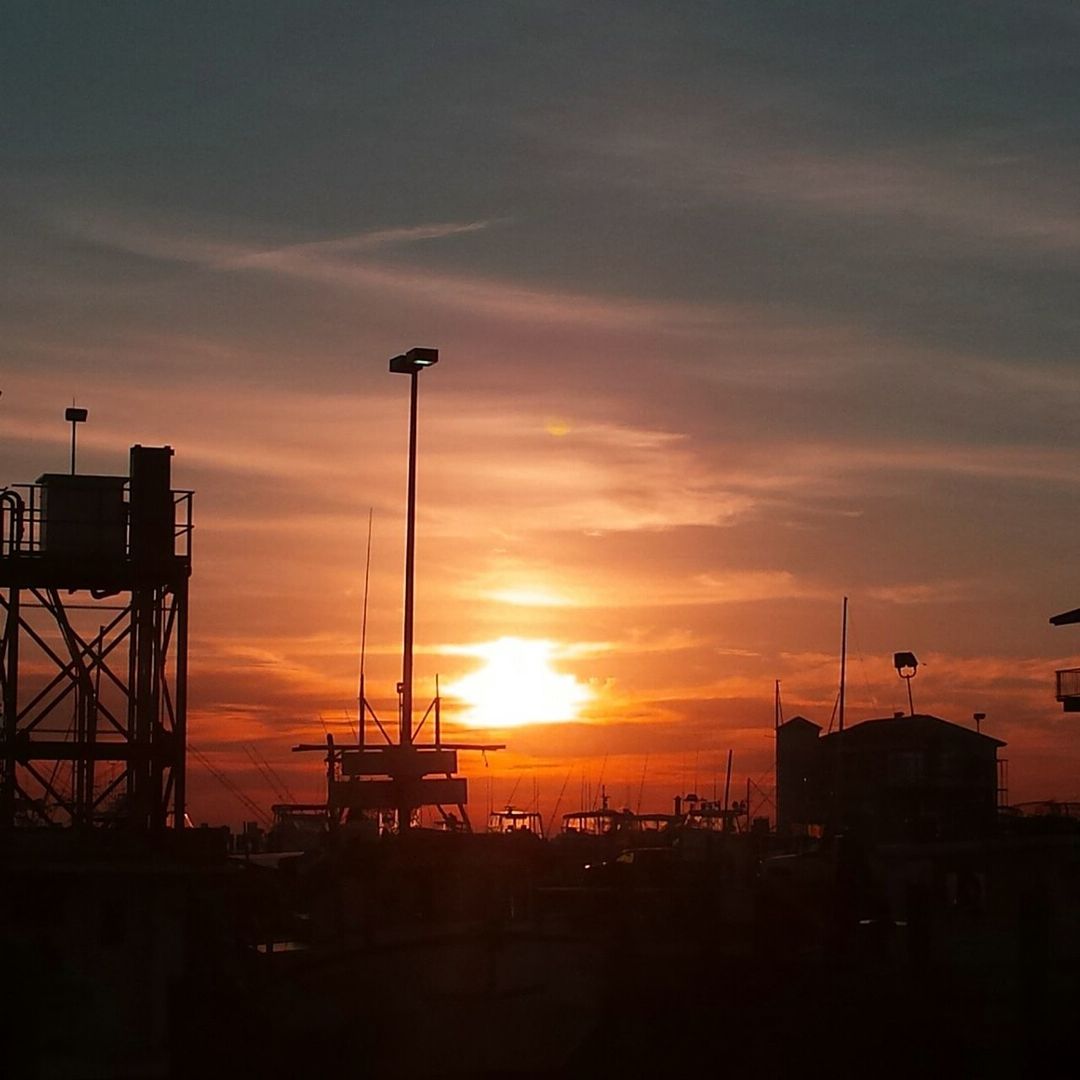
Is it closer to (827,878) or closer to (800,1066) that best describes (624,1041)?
(800,1066)

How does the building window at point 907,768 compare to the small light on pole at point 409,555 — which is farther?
the building window at point 907,768

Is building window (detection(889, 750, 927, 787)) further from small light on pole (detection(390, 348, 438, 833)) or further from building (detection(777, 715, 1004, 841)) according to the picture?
small light on pole (detection(390, 348, 438, 833))

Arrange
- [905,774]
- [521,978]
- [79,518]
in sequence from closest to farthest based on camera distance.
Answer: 1. [521,978]
2. [79,518]
3. [905,774]

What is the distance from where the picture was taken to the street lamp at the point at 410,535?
44.0 meters

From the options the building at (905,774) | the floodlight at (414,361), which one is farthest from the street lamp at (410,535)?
the building at (905,774)

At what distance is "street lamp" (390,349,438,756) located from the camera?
44.0m

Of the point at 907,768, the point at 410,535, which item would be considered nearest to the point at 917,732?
the point at 907,768

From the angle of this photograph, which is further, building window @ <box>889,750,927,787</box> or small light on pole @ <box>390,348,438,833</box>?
building window @ <box>889,750,927,787</box>

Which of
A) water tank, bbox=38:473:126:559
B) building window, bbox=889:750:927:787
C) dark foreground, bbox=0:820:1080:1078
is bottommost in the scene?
dark foreground, bbox=0:820:1080:1078

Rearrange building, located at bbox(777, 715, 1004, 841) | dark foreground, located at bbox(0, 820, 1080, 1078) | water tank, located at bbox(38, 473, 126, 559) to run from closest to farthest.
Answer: dark foreground, located at bbox(0, 820, 1080, 1078) → water tank, located at bbox(38, 473, 126, 559) → building, located at bbox(777, 715, 1004, 841)

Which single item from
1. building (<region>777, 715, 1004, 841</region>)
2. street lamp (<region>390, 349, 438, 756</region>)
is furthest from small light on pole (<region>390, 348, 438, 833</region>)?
building (<region>777, 715, 1004, 841</region>)

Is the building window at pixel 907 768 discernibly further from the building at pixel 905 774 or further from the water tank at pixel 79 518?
the water tank at pixel 79 518

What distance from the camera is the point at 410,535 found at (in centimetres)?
4562

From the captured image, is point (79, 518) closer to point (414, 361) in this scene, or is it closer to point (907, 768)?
point (414, 361)
